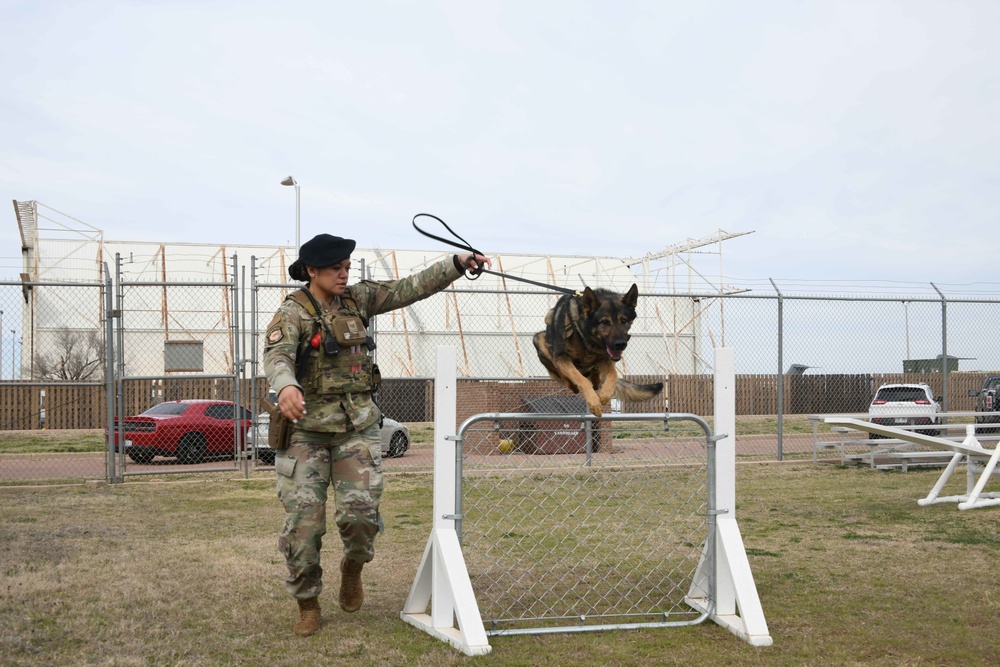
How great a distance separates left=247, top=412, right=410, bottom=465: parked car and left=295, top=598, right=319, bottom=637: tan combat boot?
9.54 m

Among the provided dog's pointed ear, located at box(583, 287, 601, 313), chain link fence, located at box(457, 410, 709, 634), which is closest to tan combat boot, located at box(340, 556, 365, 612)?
chain link fence, located at box(457, 410, 709, 634)

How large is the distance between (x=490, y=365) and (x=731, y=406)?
66.5 ft

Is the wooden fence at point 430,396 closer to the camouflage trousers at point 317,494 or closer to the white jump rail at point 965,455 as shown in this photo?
the white jump rail at point 965,455

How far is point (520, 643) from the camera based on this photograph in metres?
4.29

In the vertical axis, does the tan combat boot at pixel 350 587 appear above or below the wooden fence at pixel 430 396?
below

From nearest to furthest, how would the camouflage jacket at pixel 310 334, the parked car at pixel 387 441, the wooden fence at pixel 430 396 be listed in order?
the camouflage jacket at pixel 310 334 < the parked car at pixel 387 441 < the wooden fence at pixel 430 396

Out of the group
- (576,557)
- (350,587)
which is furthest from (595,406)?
(576,557)

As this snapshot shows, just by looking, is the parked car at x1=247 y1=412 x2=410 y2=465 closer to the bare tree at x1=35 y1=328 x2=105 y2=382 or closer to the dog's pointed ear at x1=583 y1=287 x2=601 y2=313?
the dog's pointed ear at x1=583 y1=287 x2=601 y2=313

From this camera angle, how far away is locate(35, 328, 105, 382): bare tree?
2263cm

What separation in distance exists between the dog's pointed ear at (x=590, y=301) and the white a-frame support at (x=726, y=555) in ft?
2.71

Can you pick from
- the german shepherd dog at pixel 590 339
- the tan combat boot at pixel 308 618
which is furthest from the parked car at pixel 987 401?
the tan combat boot at pixel 308 618

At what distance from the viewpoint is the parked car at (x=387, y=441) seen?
14.0 metres

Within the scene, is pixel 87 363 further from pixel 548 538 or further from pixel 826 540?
pixel 826 540

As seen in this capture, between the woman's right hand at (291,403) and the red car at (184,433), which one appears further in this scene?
the red car at (184,433)
